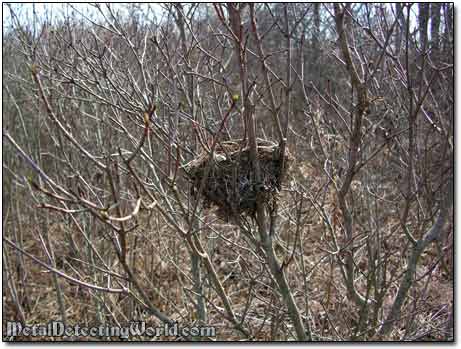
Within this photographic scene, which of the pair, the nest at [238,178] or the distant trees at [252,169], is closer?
the distant trees at [252,169]

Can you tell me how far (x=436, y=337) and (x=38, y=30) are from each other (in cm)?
486

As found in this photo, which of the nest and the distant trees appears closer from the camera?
the distant trees

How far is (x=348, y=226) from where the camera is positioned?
302 cm

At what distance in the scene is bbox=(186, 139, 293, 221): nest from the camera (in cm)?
263

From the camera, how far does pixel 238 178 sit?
2697mm

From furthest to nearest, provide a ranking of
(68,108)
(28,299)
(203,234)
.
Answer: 1. (28,299)
2. (68,108)
3. (203,234)

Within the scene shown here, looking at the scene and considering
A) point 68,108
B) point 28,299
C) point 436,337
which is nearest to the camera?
point 436,337

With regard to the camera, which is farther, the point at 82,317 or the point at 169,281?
the point at 169,281

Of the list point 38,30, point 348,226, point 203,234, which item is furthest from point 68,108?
point 348,226

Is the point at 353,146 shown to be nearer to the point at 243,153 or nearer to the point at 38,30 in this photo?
the point at 243,153

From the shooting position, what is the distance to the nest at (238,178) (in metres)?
2.63

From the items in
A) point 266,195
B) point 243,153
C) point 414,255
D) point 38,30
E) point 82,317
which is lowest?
point 82,317

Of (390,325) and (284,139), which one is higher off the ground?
(284,139)

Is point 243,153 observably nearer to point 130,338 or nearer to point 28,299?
point 130,338
